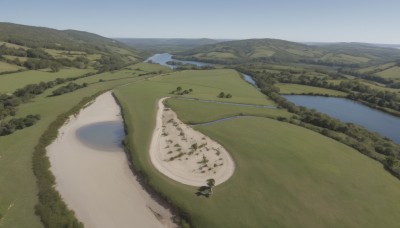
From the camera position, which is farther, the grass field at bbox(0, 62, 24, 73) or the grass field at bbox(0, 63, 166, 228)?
the grass field at bbox(0, 62, 24, 73)

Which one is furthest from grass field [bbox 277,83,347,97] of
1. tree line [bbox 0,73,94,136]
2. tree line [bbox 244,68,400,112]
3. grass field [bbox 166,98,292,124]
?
tree line [bbox 0,73,94,136]

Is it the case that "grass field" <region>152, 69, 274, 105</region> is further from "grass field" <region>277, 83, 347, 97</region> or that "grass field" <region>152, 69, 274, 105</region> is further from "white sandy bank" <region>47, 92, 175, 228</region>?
"white sandy bank" <region>47, 92, 175, 228</region>

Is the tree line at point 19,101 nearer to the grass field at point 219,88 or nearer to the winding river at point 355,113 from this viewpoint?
the grass field at point 219,88

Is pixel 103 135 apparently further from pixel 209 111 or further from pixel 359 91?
pixel 359 91

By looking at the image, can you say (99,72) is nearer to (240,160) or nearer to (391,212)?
(240,160)

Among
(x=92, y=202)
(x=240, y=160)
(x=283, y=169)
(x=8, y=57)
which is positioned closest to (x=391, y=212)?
(x=283, y=169)

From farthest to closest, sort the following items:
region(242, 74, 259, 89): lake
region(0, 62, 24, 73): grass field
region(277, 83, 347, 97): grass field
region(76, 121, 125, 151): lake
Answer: region(242, 74, 259, 89): lake, region(277, 83, 347, 97): grass field, region(0, 62, 24, 73): grass field, region(76, 121, 125, 151): lake

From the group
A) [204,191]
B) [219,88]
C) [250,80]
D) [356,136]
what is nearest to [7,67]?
[219,88]
